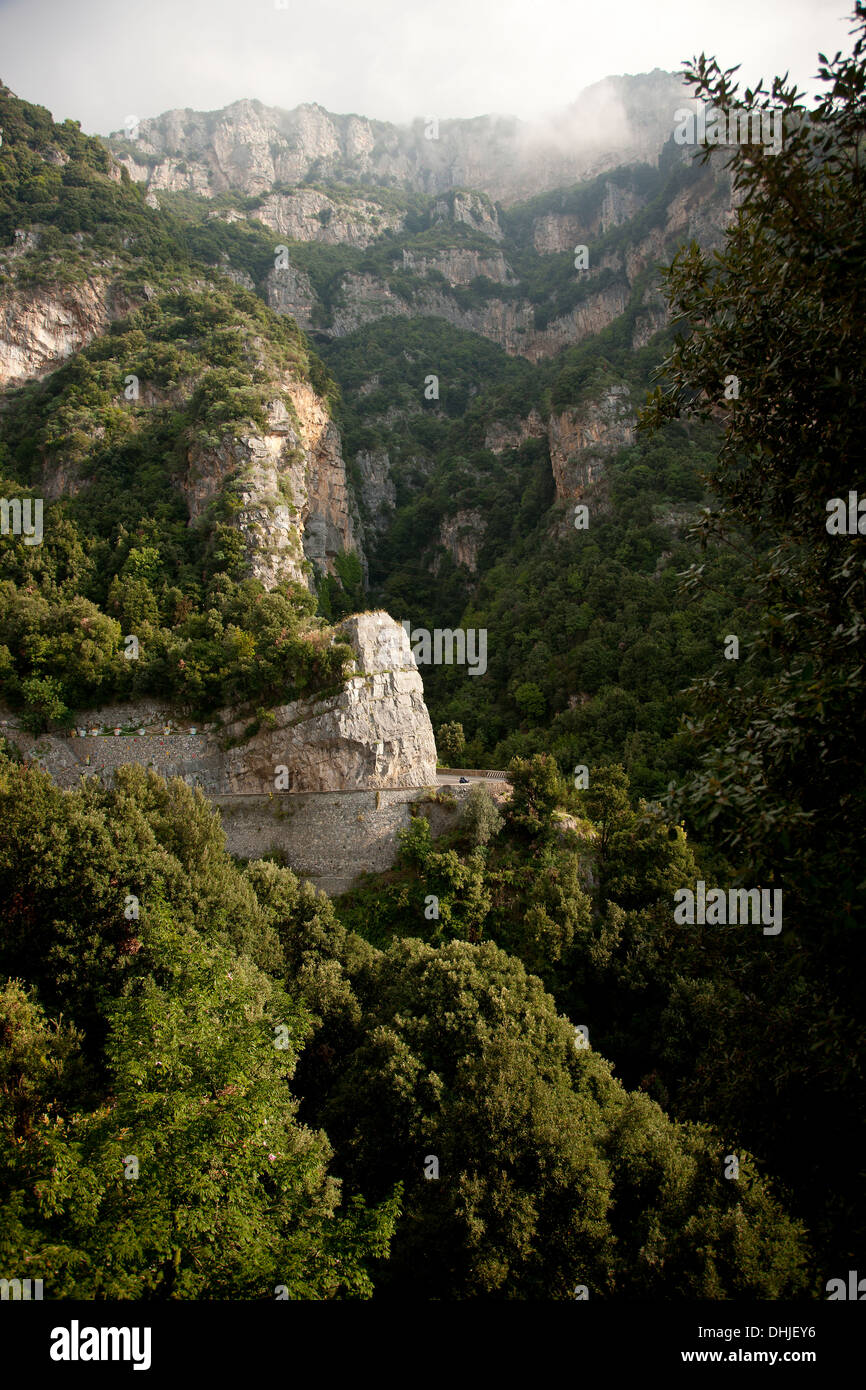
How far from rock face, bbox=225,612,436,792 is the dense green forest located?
1096 millimetres

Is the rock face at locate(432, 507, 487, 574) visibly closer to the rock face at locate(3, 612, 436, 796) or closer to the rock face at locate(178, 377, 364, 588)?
the rock face at locate(178, 377, 364, 588)

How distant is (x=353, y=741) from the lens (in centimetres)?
2417

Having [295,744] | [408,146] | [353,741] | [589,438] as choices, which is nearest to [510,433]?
A: [589,438]

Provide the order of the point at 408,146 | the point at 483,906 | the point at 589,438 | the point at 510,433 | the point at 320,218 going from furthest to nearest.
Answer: the point at 408,146 → the point at 320,218 → the point at 510,433 → the point at 589,438 → the point at 483,906

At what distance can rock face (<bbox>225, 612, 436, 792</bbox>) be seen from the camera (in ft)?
79.8

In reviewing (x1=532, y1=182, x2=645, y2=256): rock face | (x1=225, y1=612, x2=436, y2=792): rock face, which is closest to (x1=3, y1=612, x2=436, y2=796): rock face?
(x1=225, y1=612, x2=436, y2=792): rock face

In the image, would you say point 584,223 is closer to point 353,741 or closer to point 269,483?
point 269,483

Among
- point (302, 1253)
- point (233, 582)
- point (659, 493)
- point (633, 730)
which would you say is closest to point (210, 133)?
point (659, 493)

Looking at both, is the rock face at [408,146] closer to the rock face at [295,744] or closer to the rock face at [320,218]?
the rock face at [320,218]

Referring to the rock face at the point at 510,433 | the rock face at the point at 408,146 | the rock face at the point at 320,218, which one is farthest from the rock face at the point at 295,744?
the rock face at the point at 408,146

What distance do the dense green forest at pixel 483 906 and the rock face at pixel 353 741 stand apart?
1.10 meters

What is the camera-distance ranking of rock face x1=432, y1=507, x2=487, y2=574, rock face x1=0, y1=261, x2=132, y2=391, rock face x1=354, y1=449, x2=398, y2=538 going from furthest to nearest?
rock face x1=354, y1=449, x2=398, y2=538, rock face x1=432, y1=507, x2=487, y2=574, rock face x1=0, y1=261, x2=132, y2=391

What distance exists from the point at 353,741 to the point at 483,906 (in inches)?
297
